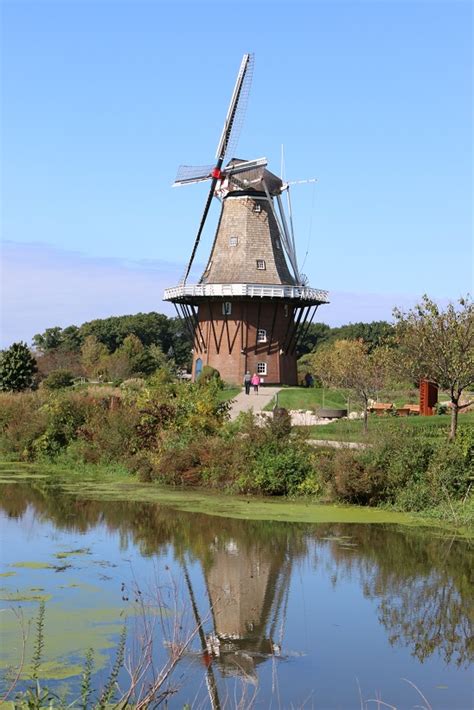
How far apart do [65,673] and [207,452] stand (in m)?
13.2

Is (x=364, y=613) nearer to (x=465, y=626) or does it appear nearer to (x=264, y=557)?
(x=465, y=626)

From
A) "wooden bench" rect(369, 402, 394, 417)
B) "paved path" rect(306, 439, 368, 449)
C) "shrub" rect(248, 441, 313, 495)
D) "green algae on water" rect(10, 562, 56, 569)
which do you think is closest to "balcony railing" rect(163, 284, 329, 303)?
"wooden bench" rect(369, 402, 394, 417)

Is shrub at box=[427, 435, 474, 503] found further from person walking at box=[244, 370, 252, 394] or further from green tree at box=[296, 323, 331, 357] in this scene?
green tree at box=[296, 323, 331, 357]

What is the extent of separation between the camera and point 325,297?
45000mm

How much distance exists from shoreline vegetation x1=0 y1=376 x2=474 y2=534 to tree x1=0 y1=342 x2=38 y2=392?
57.8 feet

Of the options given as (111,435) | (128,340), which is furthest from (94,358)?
(111,435)

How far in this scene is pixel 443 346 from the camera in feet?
67.2

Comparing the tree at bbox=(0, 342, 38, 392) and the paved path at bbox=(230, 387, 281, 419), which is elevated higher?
the tree at bbox=(0, 342, 38, 392)

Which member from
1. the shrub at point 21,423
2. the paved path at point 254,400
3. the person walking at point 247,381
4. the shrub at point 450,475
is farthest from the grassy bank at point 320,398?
the shrub at point 450,475

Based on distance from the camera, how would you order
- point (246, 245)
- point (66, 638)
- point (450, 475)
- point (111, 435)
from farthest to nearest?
point (246, 245)
point (111, 435)
point (450, 475)
point (66, 638)

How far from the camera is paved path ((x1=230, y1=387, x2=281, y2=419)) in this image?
3450cm

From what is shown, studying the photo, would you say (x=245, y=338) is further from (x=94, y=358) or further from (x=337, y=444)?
(x=94, y=358)

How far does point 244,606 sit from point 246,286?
102 feet

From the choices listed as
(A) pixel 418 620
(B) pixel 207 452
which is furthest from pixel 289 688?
(B) pixel 207 452
